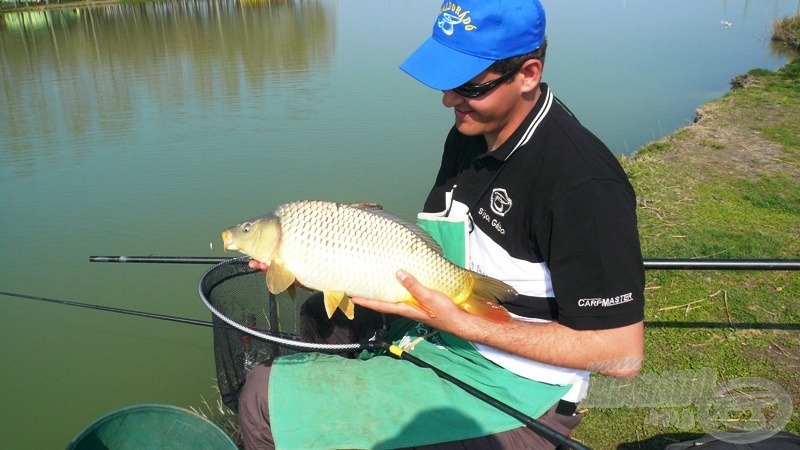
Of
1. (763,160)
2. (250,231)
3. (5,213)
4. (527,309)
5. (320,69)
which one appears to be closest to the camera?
(527,309)

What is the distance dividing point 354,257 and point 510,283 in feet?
1.37

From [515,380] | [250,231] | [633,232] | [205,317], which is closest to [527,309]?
[515,380]

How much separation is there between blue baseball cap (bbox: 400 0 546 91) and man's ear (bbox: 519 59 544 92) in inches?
1.3

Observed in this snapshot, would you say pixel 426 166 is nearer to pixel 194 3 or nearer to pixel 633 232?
pixel 633 232

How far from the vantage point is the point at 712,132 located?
650cm

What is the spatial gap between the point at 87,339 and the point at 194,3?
27.2 metres

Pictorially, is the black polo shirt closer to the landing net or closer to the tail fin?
the tail fin

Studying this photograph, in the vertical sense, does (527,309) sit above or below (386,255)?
below

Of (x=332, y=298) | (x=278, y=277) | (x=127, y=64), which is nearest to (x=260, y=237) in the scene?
(x=278, y=277)

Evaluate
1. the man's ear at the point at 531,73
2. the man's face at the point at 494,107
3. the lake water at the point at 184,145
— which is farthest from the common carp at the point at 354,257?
the lake water at the point at 184,145

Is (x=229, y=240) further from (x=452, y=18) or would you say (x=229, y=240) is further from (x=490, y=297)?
(x=452, y=18)

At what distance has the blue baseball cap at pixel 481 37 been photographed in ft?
5.23

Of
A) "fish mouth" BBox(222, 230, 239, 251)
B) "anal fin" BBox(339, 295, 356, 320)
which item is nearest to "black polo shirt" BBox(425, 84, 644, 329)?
"anal fin" BBox(339, 295, 356, 320)

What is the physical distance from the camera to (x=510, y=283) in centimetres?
170
